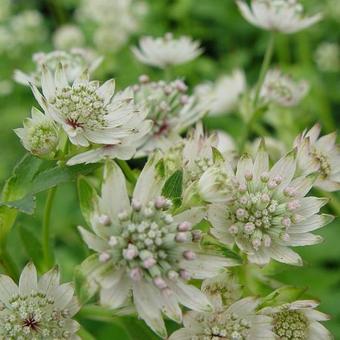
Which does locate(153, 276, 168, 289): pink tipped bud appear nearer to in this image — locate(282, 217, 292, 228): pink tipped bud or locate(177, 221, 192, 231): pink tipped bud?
locate(177, 221, 192, 231): pink tipped bud

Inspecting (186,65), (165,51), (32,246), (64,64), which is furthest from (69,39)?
(32,246)

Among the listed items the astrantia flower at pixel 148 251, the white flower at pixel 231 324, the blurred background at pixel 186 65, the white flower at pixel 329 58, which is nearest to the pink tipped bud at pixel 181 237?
the astrantia flower at pixel 148 251

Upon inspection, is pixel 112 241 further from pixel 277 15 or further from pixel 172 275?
pixel 277 15

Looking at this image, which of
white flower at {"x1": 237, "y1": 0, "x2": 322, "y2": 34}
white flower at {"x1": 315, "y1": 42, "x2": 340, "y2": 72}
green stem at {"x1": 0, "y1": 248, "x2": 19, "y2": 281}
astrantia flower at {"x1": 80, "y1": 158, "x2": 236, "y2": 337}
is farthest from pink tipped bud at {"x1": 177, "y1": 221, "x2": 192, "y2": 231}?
white flower at {"x1": 315, "y1": 42, "x2": 340, "y2": 72}

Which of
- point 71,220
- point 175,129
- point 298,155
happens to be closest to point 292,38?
point 71,220

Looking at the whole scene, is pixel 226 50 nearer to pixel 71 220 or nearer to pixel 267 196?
pixel 71 220
